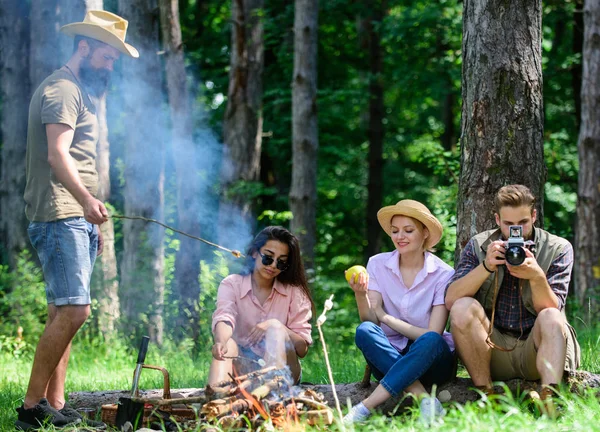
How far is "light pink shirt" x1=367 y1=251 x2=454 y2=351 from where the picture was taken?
4.79 m

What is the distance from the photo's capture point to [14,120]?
10.8 m

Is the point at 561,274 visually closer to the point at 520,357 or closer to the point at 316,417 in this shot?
the point at 520,357

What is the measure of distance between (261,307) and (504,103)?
2.06m

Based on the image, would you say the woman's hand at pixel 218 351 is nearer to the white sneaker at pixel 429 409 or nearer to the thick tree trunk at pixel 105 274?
the white sneaker at pixel 429 409

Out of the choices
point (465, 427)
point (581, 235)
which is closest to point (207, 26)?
point (581, 235)

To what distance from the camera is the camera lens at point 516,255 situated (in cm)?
423

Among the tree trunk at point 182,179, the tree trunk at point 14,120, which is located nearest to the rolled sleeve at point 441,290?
the tree trunk at point 182,179

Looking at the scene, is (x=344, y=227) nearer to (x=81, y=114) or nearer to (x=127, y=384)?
(x=127, y=384)

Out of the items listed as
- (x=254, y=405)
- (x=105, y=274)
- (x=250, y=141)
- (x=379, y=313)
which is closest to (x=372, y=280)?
(x=379, y=313)

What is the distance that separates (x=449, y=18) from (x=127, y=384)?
10447mm

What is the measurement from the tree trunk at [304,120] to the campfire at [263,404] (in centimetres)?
758

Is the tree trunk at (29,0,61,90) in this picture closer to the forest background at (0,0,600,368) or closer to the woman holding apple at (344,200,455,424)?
the forest background at (0,0,600,368)

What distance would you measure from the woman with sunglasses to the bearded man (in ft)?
2.69

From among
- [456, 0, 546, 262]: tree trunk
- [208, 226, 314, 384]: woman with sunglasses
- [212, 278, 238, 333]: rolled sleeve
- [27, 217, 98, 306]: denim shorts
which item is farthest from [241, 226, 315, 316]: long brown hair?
[456, 0, 546, 262]: tree trunk
